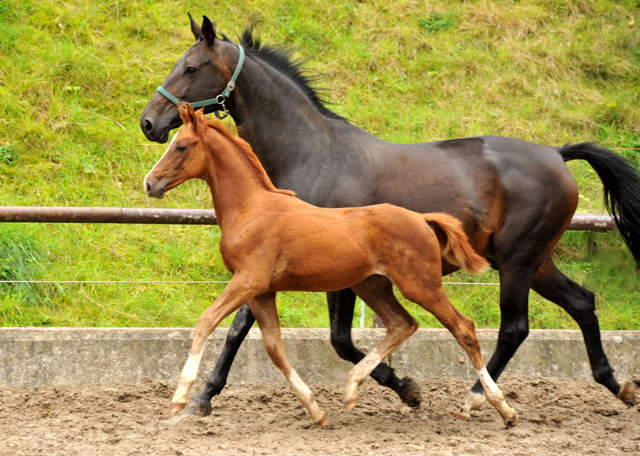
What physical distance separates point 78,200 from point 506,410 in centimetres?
482

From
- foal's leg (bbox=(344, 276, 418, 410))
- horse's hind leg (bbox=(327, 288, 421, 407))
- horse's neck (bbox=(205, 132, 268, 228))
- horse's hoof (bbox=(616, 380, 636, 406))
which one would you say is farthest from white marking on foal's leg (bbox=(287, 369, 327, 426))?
horse's hoof (bbox=(616, 380, 636, 406))

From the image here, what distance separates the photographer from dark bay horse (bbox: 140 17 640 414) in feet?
15.0

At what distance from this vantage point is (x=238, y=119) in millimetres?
4734

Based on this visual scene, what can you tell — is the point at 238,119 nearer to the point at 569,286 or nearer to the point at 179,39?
the point at 569,286

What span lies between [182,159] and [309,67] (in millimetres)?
5636

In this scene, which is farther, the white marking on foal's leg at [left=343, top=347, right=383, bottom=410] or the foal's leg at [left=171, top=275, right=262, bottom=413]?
the white marking on foal's leg at [left=343, top=347, right=383, bottom=410]

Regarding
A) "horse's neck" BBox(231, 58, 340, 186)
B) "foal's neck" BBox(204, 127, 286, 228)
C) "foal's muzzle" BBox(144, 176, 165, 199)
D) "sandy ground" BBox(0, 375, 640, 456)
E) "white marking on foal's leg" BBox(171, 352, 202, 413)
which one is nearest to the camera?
"white marking on foal's leg" BBox(171, 352, 202, 413)

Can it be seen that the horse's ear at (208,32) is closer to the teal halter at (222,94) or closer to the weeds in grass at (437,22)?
the teal halter at (222,94)

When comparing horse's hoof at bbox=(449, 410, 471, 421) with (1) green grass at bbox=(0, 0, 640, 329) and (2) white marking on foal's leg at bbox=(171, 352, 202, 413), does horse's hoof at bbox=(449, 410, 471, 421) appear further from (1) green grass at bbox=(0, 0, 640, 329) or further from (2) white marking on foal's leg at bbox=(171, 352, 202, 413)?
(1) green grass at bbox=(0, 0, 640, 329)

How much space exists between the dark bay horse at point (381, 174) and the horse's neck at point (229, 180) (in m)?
0.55

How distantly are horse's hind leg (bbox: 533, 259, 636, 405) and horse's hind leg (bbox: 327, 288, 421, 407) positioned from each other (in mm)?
1232

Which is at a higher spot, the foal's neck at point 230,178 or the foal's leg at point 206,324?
the foal's neck at point 230,178

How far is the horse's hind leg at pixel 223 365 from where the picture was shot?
4438mm

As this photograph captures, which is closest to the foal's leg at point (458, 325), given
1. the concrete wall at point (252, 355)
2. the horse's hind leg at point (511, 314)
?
the horse's hind leg at point (511, 314)
